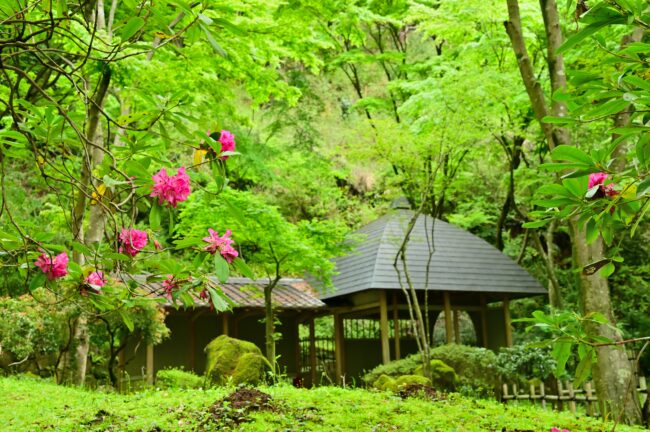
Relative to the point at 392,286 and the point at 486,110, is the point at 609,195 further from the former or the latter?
the point at 392,286

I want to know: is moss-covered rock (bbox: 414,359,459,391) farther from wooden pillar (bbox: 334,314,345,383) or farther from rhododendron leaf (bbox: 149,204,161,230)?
rhododendron leaf (bbox: 149,204,161,230)

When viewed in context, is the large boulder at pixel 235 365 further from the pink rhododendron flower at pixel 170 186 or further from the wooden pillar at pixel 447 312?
the wooden pillar at pixel 447 312

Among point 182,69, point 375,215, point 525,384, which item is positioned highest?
point 182,69

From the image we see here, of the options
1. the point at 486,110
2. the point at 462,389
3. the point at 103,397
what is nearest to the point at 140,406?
the point at 103,397

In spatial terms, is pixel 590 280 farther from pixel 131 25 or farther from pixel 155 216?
pixel 131 25

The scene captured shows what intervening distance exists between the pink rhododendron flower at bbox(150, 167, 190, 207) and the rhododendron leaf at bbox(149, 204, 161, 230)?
28 millimetres

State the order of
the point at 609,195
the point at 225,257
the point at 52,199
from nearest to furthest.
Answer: the point at 609,195 → the point at 225,257 → the point at 52,199

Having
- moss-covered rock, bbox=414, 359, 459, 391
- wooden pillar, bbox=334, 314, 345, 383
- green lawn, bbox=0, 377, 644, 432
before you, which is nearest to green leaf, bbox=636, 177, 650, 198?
green lawn, bbox=0, 377, 644, 432

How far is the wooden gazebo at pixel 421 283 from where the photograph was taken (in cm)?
1391

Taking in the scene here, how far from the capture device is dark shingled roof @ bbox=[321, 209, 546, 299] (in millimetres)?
13992

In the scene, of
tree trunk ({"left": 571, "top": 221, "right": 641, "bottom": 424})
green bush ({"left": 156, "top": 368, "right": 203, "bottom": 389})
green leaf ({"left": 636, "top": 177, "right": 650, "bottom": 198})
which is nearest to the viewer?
green leaf ({"left": 636, "top": 177, "right": 650, "bottom": 198})

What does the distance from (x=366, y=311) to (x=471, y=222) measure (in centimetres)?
453

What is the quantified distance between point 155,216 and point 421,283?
12427 millimetres

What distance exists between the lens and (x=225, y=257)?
212 cm
